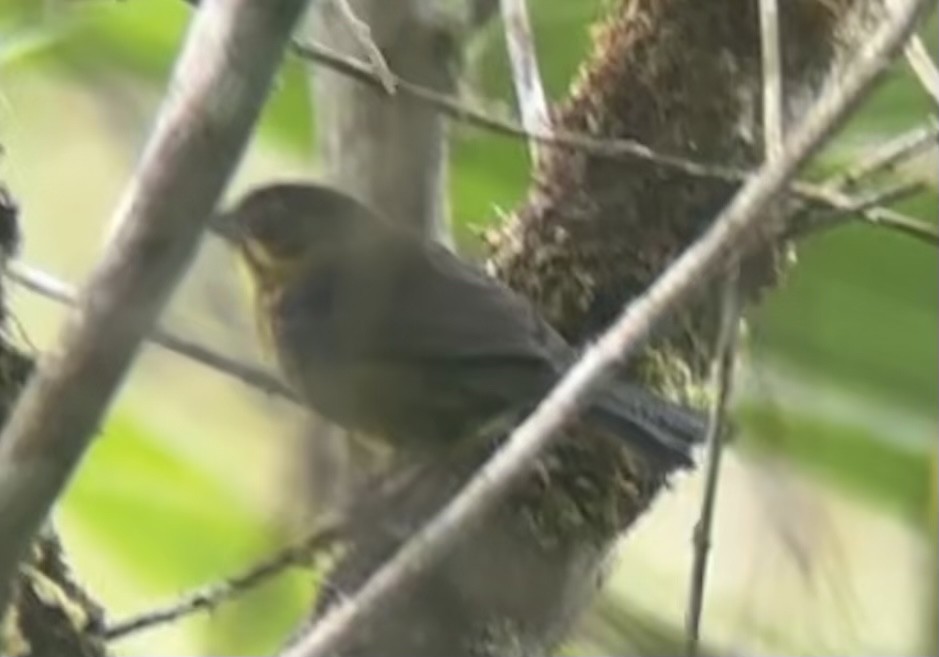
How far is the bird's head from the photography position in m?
1.79

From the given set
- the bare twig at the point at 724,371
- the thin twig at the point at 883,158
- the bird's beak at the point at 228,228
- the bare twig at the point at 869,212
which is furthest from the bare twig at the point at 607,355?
the bird's beak at the point at 228,228

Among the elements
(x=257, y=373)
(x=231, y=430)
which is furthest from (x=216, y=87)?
(x=231, y=430)

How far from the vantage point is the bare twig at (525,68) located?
1775mm

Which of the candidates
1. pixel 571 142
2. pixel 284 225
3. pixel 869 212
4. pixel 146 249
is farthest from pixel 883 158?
pixel 146 249

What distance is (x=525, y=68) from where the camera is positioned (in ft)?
6.01

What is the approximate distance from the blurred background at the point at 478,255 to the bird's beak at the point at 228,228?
5cm

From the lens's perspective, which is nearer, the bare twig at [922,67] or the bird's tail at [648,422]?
the bare twig at [922,67]

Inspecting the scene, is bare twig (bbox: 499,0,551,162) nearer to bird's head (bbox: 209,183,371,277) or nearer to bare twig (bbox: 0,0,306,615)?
bird's head (bbox: 209,183,371,277)

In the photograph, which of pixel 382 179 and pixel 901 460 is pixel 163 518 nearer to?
pixel 382 179

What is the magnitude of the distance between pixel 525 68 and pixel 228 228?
1.11 feet

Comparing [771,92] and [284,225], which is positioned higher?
[771,92]

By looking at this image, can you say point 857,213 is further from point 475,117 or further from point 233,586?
point 233,586

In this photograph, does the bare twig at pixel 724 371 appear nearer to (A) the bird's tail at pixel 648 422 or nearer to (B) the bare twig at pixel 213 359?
(A) the bird's tail at pixel 648 422

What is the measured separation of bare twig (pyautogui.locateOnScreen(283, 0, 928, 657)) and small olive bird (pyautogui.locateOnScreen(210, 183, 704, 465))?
9.4 inches
